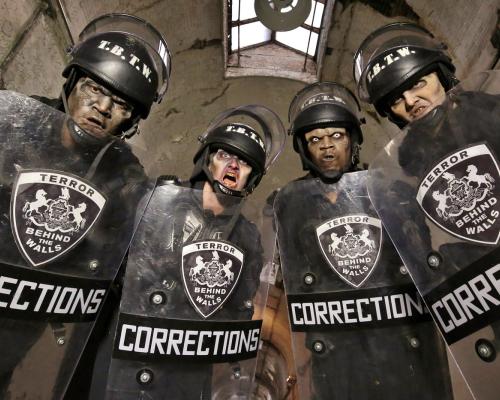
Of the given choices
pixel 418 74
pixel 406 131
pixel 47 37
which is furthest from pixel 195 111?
pixel 406 131

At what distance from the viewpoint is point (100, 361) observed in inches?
66.3

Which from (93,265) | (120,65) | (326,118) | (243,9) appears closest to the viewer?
(93,265)

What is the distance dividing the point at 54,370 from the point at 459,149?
1465 mm

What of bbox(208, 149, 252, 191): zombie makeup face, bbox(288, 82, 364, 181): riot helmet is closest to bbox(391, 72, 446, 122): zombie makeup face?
bbox(288, 82, 364, 181): riot helmet

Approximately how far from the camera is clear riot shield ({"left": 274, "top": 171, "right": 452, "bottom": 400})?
1479 mm

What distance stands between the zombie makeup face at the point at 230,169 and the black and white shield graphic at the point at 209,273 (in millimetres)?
712

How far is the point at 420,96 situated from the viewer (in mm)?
1841

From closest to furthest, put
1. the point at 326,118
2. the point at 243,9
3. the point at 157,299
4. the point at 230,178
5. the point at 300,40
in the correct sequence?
the point at 157,299 → the point at 326,118 → the point at 230,178 → the point at 243,9 → the point at 300,40

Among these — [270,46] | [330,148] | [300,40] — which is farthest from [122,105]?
[270,46]

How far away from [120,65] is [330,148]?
1.15 meters

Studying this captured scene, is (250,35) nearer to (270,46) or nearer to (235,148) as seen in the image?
(270,46)

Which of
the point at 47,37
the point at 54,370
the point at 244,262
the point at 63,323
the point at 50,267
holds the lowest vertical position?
the point at 54,370

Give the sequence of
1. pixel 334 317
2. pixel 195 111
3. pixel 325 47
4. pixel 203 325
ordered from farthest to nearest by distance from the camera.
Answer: pixel 195 111, pixel 325 47, pixel 334 317, pixel 203 325

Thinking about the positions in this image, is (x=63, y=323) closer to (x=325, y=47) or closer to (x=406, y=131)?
(x=406, y=131)
